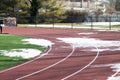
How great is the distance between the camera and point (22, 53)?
901 inches

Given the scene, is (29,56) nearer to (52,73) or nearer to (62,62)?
(62,62)

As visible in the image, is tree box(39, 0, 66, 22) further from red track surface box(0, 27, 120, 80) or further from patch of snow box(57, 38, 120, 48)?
red track surface box(0, 27, 120, 80)

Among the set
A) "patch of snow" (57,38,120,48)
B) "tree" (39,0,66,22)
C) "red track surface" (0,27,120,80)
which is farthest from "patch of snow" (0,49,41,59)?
"tree" (39,0,66,22)

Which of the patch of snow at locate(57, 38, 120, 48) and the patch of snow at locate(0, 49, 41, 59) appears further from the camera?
the patch of snow at locate(57, 38, 120, 48)

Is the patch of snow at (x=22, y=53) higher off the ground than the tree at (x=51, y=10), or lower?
lower

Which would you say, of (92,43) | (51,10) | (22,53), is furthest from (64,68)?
(51,10)

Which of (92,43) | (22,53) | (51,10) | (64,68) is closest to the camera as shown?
(64,68)

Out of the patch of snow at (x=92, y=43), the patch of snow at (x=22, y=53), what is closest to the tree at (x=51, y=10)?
the patch of snow at (x=92, y=43)

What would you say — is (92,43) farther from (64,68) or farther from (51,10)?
(51,10)

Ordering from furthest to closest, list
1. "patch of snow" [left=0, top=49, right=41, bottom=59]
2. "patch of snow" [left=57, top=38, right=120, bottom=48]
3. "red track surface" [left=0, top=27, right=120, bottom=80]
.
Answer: "patch of snow" [left=57, top=38, right=120, bottom=48] → "patch of snow" [left=0, top=49, right=41, bottom=59] → "red track surface" [left=0, top=27, right=120, bottom=80]

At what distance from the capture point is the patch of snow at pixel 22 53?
2189 cm

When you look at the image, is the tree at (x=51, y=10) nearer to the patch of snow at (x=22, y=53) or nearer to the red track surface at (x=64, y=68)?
the patch of snow at (x=22, y=53)

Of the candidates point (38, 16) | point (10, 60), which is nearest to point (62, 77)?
A: point (10, 60)

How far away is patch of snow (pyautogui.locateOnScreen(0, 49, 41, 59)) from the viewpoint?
2189 centimetres
